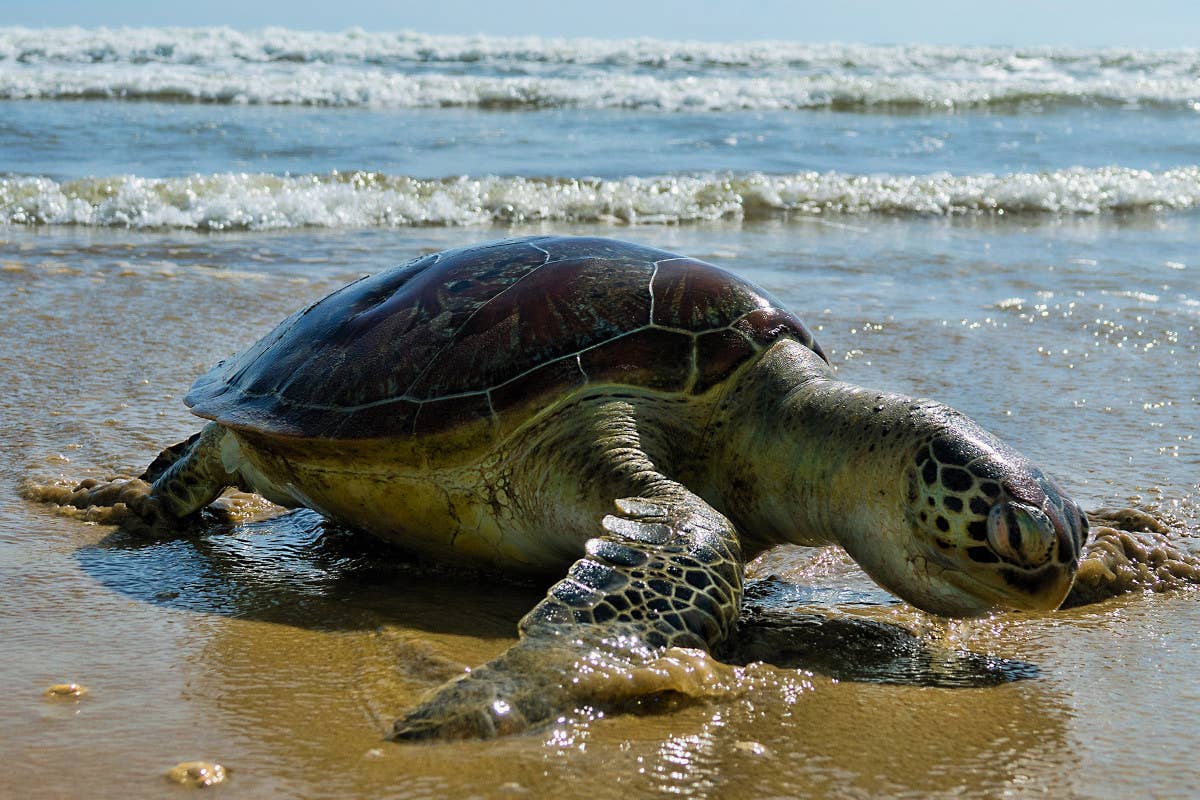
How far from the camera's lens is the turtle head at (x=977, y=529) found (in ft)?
9.70

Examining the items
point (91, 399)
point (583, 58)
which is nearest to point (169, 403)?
point (91, 399)

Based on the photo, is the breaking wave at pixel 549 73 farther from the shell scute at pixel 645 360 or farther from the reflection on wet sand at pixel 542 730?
the shell scute at pixel 645 360

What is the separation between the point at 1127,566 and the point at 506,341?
2.03 m

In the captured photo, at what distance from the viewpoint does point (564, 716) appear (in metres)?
2.56

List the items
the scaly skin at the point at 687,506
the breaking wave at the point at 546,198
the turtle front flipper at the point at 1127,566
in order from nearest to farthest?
the scaly skin at the point at 687,506, the turtle front flipper at the point at 1127,566, the breaking wave at the point at 546,198

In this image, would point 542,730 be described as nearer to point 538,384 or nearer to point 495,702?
point 495,702

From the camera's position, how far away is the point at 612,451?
139 inches

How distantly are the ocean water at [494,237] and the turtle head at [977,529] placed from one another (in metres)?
0.24

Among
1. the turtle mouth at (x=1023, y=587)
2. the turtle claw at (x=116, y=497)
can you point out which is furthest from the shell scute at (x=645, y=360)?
the turtle claw at (x=116, y=497)

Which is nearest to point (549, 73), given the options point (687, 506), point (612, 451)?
point (612, 451)

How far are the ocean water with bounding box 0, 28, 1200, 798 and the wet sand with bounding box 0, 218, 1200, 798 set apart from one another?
0.04 ft

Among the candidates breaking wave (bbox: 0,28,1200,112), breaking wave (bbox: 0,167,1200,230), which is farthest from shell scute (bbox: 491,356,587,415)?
breaking wave (bbox: 0,28,1200,112)

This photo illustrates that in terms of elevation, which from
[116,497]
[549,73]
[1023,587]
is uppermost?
[549,73]

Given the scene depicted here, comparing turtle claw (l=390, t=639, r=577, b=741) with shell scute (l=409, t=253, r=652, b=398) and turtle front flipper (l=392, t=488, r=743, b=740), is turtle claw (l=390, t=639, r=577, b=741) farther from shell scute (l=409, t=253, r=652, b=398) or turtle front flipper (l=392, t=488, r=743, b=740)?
shell scute (l=409, t=253, r=652, b=398)
